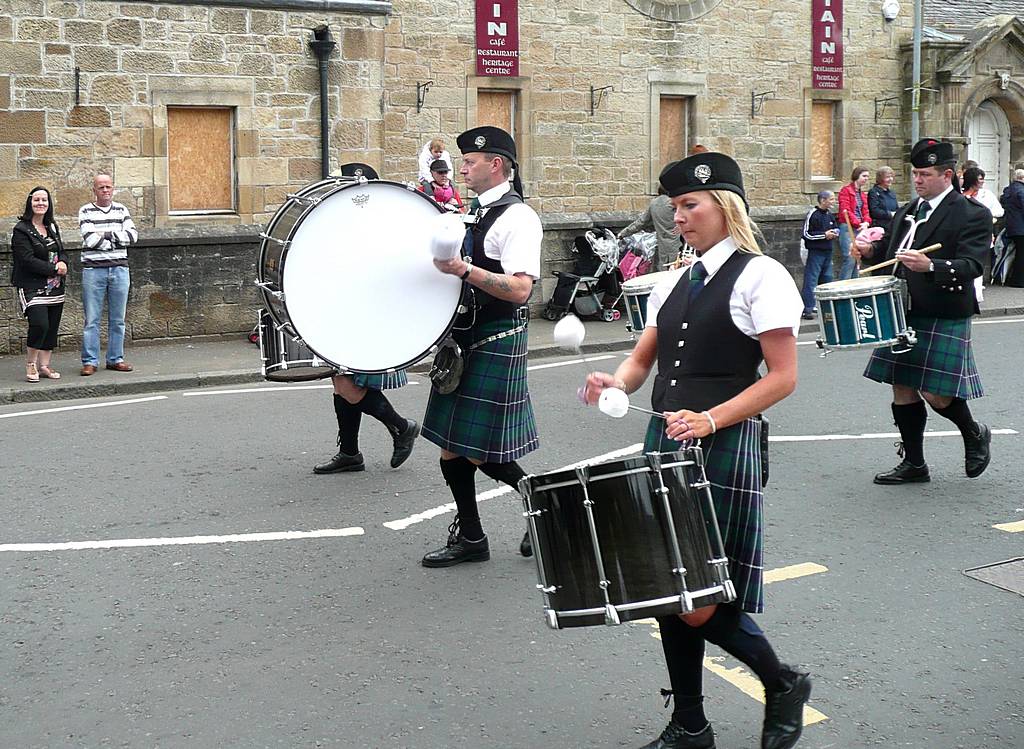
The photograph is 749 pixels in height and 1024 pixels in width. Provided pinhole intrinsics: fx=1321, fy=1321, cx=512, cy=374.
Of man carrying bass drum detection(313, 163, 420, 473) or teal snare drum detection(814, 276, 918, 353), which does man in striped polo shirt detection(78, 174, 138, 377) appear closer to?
man carrying bass drum detection(313, 163, 420, 473)

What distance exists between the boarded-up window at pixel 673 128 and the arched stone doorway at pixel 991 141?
595 centimetres

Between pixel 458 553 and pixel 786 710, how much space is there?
2.33 m

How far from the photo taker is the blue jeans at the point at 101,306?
1216 centimetres

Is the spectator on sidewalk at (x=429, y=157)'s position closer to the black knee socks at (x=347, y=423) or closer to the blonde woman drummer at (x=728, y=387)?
the black knee socks at (x=347, y=423)

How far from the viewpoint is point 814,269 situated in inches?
659

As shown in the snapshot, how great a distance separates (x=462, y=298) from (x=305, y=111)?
10.1m

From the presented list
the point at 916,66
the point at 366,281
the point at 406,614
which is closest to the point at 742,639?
the point at 406,614

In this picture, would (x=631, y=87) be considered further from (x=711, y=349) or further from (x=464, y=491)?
(x=711, y=349)

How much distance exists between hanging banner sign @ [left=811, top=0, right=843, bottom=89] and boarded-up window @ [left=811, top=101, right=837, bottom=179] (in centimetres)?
48

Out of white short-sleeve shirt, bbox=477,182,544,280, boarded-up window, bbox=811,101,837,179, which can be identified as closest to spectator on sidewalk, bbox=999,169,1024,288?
boarded-up window, bbox=811,101,837,179

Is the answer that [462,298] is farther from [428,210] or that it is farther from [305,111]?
[305,111]

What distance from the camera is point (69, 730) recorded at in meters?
4.08

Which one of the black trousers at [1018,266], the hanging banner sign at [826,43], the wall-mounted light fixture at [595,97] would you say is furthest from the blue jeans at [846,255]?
the wall-mounted light fixture at [595,97]

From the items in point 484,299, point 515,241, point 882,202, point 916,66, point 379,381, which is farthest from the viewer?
point 916,66
